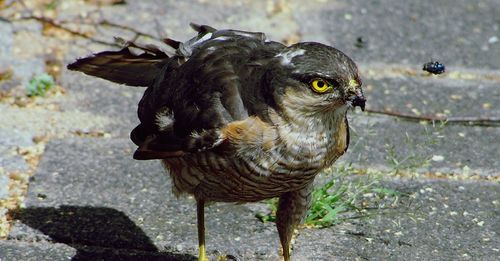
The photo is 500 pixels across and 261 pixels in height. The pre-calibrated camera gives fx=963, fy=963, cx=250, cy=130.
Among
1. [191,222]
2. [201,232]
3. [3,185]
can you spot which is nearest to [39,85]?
[3,185]

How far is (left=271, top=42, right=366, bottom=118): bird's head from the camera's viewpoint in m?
3.88

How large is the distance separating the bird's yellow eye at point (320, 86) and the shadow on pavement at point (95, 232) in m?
1.23

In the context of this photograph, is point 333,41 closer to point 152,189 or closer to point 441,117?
point 441,117

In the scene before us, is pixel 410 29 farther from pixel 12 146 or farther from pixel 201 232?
pixel 201 232

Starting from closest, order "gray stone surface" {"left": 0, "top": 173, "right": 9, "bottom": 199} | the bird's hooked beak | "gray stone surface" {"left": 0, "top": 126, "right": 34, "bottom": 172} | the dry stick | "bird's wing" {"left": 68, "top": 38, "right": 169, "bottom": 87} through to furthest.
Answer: the bird's hooked beak, "bird's wing" {"left": 68, "top": 38, "right": 169, "bottom": 87}, "gray stone surface" {"left": 0, "top": 173, "right": 9, "bottom": 199}, "gray stone surface" {"left": 0, "top": 126, "right": 34, "bottom": 172}, the dry stick

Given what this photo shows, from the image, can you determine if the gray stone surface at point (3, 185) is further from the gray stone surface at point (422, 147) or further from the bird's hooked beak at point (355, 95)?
the bird's hooked beak at point (355, 95)

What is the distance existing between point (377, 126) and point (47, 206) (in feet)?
7.09

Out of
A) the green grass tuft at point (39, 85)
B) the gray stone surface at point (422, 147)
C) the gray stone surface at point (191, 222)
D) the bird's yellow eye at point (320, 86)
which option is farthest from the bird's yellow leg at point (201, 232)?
the green grass tuft at point (39, 85)

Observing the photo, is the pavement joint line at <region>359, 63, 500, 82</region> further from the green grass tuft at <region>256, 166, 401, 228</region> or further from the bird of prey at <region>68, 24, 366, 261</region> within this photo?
the bird of prey at <region>68, 24, 366, 261</region>

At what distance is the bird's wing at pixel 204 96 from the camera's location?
4.07m

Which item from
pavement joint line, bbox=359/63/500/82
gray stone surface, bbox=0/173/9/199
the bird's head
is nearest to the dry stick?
pavement joint line, bbox=359/63/500/82

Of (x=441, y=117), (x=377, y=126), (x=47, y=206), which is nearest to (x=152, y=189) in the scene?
Result: (x=47, y=206)

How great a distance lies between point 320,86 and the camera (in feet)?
12.8

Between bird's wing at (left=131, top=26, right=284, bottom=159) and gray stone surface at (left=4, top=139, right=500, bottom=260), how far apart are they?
1.71ft
